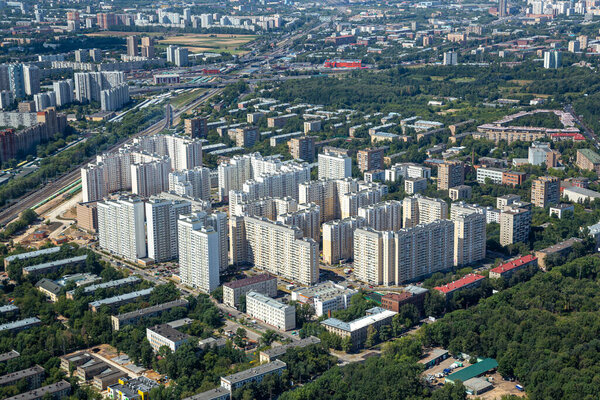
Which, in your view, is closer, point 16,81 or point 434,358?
point 434,358

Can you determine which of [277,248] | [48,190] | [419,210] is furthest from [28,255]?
[419,210]

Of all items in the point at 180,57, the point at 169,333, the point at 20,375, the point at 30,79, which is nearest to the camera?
the point at 20,375

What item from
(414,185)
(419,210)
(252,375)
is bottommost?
(252,375)

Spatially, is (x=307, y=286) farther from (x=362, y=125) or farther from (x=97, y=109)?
(x=97, y=109)

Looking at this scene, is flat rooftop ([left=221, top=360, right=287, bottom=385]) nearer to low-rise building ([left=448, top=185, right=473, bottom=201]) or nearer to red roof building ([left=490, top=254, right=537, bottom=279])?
red roof building ([left=490, top=254, right=537, bottom=279])

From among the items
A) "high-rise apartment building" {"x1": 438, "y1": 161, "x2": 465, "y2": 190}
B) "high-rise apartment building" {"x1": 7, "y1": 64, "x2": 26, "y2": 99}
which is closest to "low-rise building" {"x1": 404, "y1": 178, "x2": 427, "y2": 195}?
"high-rise apartment building" {"x1": 438, "y1": 161, "x2": 465, "y2": 190}

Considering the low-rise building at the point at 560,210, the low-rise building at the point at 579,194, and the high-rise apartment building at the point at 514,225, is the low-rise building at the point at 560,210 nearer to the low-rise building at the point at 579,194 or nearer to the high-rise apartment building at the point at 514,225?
the low-rise building at the point at 579,194

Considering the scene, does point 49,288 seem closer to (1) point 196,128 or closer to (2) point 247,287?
Result: (2) point 247,287
